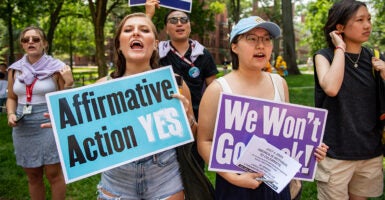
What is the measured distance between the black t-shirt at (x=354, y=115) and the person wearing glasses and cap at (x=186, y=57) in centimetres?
122

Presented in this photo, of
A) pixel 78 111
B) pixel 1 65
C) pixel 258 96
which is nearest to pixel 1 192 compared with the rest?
pixel 78 111

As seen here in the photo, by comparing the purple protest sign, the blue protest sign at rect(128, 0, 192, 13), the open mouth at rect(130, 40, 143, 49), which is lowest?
the purple protest sign

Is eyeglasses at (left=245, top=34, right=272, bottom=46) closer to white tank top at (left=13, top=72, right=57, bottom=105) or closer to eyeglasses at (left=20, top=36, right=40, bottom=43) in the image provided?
white tank top at (left=13, top=72, right=57, bottom=105)

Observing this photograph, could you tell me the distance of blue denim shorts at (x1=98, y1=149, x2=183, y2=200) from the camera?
226 cm

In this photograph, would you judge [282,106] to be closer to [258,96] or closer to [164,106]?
[258,96]

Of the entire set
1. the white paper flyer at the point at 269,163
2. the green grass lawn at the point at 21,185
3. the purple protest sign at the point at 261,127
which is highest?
the purple protest sign at the point at 261,127

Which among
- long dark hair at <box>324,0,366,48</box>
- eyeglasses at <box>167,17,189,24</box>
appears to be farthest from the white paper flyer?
eyeglasses at <box>167,17,189,24</box>

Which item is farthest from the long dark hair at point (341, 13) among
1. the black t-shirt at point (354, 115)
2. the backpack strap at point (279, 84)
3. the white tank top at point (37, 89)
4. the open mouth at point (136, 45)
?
the white tank top at point (37, 89)

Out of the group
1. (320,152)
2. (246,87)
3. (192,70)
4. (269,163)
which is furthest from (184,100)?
(192,70)

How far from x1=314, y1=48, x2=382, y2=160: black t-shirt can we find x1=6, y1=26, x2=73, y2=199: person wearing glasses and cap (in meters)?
2.25

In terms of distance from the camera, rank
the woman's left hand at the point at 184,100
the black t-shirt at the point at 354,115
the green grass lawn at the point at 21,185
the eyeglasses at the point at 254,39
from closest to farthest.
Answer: the eyeglasses at the point at 254,39, the woman's left hand at the point at 184,100, the black t-shirt at the point at 354,115, the green grass lawn at the point at 21,185

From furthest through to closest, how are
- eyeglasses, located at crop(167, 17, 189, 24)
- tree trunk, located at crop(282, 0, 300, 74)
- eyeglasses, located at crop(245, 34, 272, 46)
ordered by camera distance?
tree trunk, located at crop(282, 0, 300, 74)
eyeglasses, located at crop(167, 17, 189, 24)
eyeglasses, located at crop(245, 34, 272, 46)

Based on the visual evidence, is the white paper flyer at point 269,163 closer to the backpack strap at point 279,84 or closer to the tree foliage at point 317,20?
the backpack strap at point 279,84

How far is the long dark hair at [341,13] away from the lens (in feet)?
8.98
